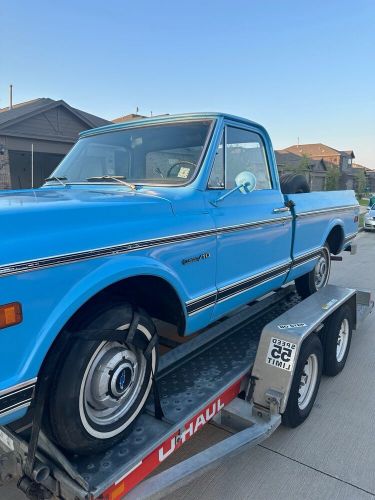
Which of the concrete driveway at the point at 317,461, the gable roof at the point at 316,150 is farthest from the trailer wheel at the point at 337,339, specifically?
the gable roof at the point at 316,150

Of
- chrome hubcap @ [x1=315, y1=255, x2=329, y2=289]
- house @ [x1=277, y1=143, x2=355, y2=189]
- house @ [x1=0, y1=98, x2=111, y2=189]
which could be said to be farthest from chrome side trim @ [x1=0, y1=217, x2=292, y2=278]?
house @ [x1=277, y1=143, x2=355, y2=189]

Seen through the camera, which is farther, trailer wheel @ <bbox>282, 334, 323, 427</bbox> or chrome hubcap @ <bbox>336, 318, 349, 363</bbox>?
chrome hubcap @ <bbox>336, 318, 349, 363</bbox>

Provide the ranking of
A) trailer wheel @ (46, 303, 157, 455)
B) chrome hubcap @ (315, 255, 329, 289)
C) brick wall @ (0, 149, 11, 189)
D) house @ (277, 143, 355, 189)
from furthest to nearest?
house @ (277, 143, 355, 189) → brick wall @ (0, 149, 11, 189) → chrome hubcap @ (315, 255, 329, 289) → trailer wheel @ (46, 303, 157, 455)

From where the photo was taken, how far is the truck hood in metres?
1.52

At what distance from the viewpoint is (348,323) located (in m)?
3.87

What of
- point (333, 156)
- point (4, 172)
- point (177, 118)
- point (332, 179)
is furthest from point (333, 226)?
point (333, 156)

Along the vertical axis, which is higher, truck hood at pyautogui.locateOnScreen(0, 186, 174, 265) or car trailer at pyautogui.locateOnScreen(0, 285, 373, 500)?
truck hood at pyautogui.locateOnScreen(0, 186, 174, 265)

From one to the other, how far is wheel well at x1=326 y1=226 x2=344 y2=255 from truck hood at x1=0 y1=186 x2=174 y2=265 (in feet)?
11.6

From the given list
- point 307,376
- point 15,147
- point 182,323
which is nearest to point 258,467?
point 307,376

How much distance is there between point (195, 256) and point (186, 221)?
8.9 inches

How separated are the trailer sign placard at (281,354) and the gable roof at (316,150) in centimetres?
5748

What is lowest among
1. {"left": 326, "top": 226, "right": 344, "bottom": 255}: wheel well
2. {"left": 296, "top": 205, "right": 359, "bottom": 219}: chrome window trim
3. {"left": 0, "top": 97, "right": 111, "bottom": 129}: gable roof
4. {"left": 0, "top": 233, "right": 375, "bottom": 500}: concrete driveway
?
{"left": 0, "top": 233, "right": 375, "bottom": 500}: concrete driveway

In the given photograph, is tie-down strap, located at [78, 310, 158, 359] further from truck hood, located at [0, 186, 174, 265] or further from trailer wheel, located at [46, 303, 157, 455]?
truck hood, located at [0, 186, 174, 265]

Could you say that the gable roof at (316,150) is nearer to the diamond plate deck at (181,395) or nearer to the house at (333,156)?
the house at (333,156)
